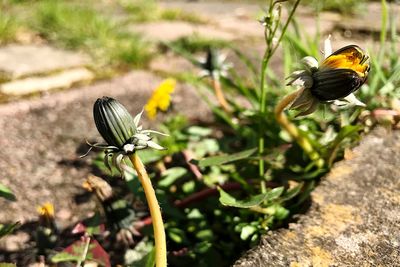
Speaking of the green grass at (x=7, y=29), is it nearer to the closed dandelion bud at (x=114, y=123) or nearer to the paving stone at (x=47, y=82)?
the paving stone at (x=47, y=82)

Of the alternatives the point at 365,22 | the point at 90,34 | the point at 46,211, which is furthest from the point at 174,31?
the point at 46,211

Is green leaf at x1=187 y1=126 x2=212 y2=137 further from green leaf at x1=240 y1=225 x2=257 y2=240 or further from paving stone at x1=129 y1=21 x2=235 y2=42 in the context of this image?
paving stone at x1=129 y1=21 x2=235 y2=42

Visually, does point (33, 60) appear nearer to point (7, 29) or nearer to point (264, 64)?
point (7, 29)

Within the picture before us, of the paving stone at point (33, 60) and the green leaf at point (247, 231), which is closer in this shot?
the green leaf at point (247, 231)

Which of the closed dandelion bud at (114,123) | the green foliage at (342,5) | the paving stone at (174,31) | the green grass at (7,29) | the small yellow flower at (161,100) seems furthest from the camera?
the green foliage at (342,5)

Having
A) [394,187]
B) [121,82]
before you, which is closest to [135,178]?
[394,187]

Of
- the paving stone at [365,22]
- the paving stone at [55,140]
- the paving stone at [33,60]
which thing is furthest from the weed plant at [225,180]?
the paving stone at [365,22]

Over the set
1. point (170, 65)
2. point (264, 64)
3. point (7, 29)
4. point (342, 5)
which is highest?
point (264, 64)
